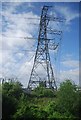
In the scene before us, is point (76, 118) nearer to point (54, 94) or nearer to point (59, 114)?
point (59, 114)

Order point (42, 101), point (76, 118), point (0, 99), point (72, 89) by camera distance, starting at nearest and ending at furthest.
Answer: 1. point (0, 99)
2. point (76, 118)
3. point (72, 89)
4. point (42, 101)

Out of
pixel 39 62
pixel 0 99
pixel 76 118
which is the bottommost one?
pixel 76 118

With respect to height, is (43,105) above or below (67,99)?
below

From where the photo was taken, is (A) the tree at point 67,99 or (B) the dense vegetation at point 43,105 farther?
(A) the tree at point 67,99

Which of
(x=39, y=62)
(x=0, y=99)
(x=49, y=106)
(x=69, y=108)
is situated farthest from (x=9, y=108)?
(x=39, y=62)

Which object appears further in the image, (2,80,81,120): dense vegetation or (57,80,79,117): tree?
(57,80,79,117): tree

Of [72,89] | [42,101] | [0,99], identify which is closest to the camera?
[0,99]

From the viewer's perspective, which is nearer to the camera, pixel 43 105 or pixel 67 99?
pixel 67 99

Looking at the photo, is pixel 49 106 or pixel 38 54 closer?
pixel 49 106
